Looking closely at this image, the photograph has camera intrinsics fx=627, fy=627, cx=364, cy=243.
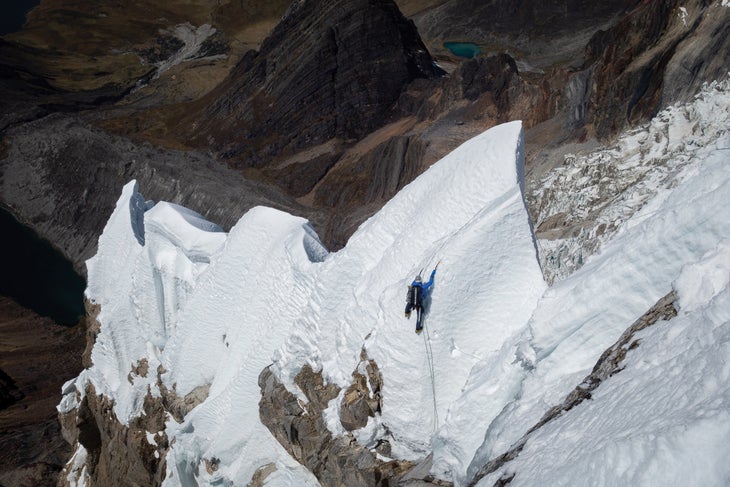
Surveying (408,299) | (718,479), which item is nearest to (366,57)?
(408,299)

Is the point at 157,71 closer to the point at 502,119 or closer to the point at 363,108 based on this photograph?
the point at 363,108

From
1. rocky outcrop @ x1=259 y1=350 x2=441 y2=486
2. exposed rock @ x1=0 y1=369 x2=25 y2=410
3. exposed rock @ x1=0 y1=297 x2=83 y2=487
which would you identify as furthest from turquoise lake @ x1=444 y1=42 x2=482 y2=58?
rocky outcrop @ x1=259 y1=350 x2=441 y2=486

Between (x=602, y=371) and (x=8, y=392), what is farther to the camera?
(x=8, y=392)

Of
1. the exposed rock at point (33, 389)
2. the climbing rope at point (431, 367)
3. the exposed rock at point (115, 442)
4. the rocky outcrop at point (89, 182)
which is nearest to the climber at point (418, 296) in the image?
the climbing rope at point (431, 367)

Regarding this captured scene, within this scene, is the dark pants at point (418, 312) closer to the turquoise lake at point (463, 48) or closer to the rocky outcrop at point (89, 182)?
the rocky outcrop at point (89, 182)

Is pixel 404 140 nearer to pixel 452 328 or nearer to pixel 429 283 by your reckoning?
pixel 429 283

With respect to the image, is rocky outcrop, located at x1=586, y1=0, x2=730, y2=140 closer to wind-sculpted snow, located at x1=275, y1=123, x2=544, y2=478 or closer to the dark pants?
wind-sculpted snow, located at x1=275, y1=123, x2=544, y2=478

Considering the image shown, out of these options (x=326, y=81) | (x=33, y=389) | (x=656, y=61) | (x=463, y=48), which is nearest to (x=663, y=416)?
(x=656, y=61)
